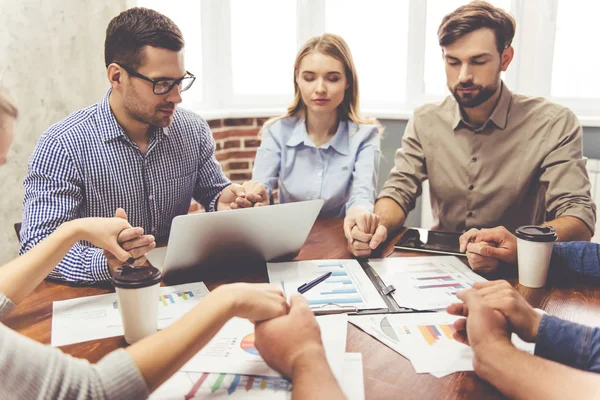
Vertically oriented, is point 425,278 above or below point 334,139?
below

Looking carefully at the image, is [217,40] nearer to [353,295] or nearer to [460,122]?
[460,122]

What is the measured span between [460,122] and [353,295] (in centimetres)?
107

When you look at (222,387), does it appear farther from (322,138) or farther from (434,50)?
(434,50)

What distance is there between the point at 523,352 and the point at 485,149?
1205mm

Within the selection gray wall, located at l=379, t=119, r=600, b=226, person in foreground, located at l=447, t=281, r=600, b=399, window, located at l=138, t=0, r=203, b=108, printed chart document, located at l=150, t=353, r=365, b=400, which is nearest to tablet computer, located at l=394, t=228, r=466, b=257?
person in foreground, located at l=447, t=281, r=600, b=399

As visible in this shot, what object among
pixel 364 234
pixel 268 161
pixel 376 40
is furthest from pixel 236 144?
pixel 364 234

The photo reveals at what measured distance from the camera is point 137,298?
0.95 m

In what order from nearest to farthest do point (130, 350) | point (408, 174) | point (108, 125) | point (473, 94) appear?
1. point (130, 350)
2. point (108, 125)
3. point (473, 94)
4. point (408, 174)

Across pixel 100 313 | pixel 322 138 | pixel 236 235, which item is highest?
pixel 322 138

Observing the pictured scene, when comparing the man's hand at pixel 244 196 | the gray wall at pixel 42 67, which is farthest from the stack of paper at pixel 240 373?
the gray wall at pixel 42 67

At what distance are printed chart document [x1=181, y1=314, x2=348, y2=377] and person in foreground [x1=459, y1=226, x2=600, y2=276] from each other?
0.46m

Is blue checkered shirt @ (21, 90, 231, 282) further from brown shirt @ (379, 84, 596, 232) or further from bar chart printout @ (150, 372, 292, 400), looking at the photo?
brown shirt @ (379, 84, 596, 232)

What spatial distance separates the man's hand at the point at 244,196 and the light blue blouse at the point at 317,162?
280mm

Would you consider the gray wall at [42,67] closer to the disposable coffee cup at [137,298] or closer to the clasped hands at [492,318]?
the disposable coffee cup at [137,298]
